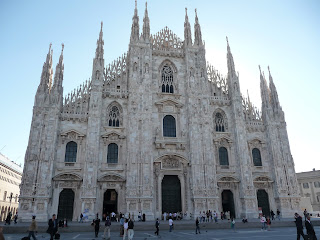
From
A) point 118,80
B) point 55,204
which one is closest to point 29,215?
point 55,204

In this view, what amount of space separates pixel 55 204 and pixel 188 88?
19.7m

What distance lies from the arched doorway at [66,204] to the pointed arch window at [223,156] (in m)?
17.2

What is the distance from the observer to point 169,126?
30438 millimetres

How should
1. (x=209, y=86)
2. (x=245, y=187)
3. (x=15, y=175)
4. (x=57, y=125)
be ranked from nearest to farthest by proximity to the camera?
1. (x=57, y=125)
2. (x=245, y=187)
3. (x=209, y=86)
4. (x=15, y=175)

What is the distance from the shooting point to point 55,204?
25.0 meters

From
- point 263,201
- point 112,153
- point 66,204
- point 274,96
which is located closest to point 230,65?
point 274,96

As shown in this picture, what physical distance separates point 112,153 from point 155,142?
490 cm

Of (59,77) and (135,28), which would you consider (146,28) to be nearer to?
(135,28)

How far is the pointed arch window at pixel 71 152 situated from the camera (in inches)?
1052

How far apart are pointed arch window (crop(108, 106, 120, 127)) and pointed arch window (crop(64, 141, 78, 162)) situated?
4532 mm

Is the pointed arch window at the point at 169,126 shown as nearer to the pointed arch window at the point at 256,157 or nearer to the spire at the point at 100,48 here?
the pointed arch window at the point at 256,157

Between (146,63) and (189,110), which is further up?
(146,63)

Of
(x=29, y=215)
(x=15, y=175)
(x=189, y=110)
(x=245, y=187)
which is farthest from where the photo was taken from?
(x=15, y=175)

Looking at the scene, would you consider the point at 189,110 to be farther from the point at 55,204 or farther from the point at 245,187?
the point at 55,204
